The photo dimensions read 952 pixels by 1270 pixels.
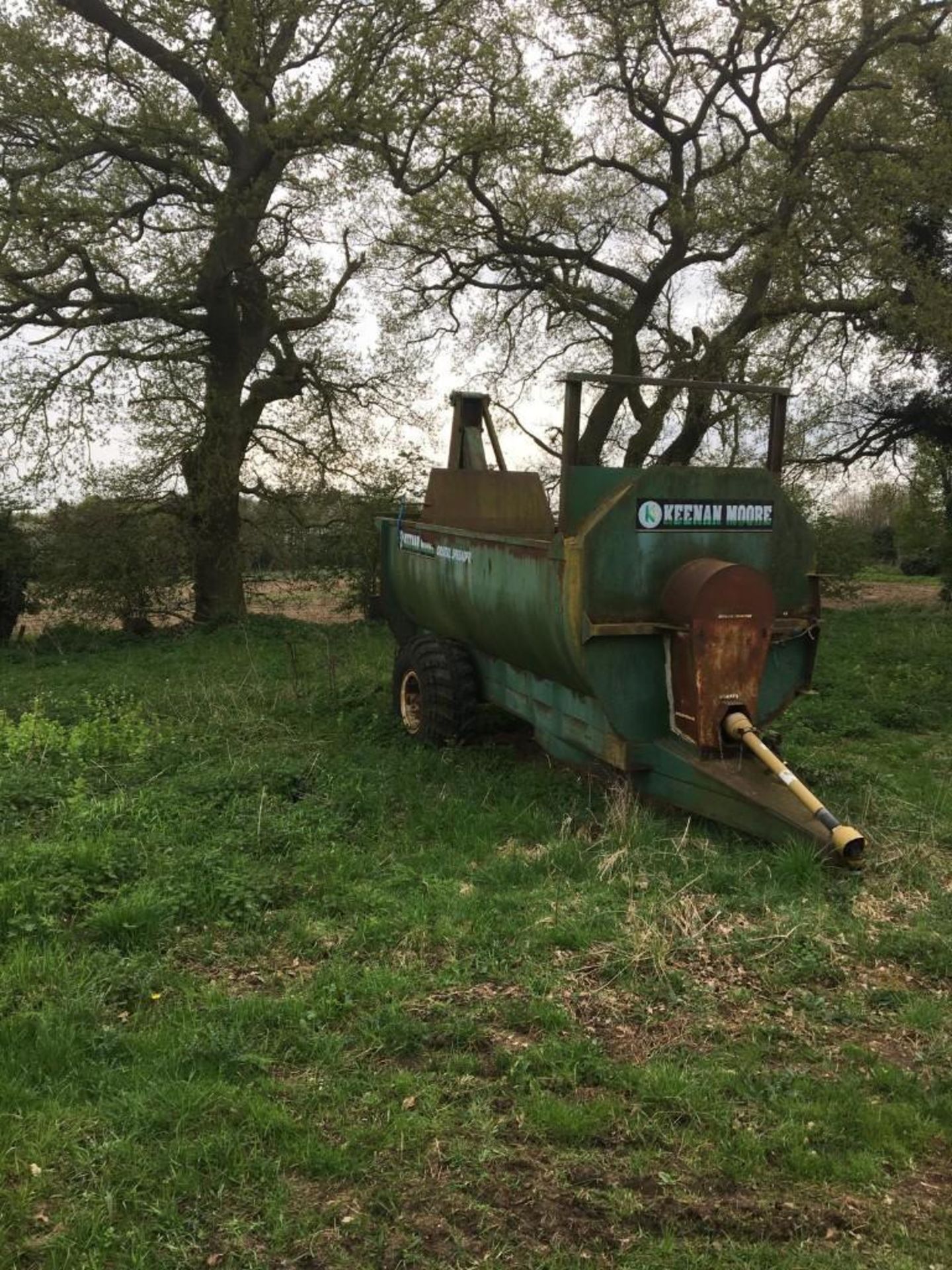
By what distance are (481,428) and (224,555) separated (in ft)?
29.7

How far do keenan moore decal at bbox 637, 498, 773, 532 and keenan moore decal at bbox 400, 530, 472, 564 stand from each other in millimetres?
1724

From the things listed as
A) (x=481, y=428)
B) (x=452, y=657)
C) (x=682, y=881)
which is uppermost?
(x=481, y=428)

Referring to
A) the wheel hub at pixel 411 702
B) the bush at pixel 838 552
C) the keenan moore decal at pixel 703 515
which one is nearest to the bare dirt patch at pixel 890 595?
the bush at pixel 838 552

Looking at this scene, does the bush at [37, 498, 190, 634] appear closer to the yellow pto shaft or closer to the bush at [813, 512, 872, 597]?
the bush at [813, 512, 872, 597]

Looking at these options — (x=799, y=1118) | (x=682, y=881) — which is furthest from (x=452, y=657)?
(x=799, y=1118)

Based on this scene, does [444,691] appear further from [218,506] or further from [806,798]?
[218,506]

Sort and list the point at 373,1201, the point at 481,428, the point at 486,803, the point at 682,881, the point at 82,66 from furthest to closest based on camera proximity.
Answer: the point at 82,66 → the point at 481,428 → the point at 486,803 → the point at 682,881 → the point at 373,1201

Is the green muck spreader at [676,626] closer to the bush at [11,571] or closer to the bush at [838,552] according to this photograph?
the bush at [11,571]

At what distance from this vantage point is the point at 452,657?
24.5ft

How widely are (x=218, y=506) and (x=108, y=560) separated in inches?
76.8

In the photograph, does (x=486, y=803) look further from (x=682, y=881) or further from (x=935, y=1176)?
(x=935, y=1176)

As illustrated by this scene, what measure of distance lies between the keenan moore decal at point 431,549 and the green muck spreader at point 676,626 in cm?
54

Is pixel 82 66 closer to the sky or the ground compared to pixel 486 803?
closer to the sky

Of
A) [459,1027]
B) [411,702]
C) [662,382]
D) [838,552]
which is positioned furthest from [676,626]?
[838,552]
